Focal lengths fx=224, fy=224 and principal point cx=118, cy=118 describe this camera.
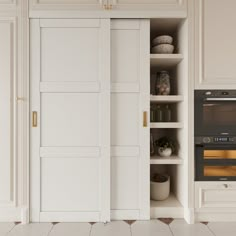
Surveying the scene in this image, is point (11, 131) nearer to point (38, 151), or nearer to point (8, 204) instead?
point (38, 151)

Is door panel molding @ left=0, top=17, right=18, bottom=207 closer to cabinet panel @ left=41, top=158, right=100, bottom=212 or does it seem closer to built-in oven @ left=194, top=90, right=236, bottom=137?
cabinet panel @ left=41, top=158, right=100, bottom=212

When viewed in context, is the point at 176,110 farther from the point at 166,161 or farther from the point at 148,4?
the point at 148,4

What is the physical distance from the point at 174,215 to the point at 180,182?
31 centimetres

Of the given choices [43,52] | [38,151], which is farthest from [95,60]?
[38,151]

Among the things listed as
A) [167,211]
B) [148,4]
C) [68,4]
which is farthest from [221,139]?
[68,4]

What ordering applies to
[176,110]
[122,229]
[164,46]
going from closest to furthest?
[122,229] < [164,46] < [176,110]

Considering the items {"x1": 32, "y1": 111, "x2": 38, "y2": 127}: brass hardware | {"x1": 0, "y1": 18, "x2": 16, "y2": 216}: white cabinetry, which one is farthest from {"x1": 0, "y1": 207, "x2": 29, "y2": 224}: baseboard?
{"x1": 32, "y1": 111, "x2": 38, "y2": 127}: brass hardware

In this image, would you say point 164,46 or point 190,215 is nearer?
point 190,215

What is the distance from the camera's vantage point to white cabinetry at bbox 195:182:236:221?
6.48ft

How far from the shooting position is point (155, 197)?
2219 mm

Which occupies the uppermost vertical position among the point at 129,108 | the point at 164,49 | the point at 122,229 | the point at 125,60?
the point at 164,49

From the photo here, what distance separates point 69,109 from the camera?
77.3 inches

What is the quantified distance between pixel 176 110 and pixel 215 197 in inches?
34.4

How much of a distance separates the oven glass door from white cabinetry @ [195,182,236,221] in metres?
0.06
